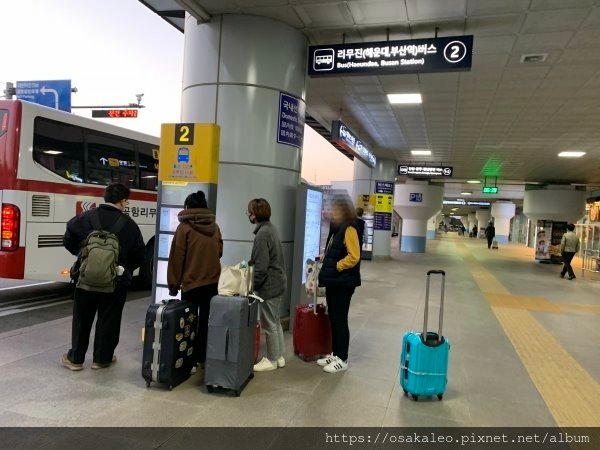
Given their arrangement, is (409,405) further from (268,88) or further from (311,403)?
(268,88)

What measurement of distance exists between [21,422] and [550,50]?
292 inches

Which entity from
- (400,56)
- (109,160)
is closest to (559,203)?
(400,56)

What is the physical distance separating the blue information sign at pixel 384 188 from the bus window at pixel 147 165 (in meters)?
10.6

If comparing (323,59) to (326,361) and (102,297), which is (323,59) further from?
(102,297)

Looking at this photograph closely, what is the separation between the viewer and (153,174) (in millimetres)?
8938

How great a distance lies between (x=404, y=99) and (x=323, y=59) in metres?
3.78

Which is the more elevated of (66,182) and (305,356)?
(66,182)

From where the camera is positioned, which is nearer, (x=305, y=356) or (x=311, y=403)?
(x=311, y=403)

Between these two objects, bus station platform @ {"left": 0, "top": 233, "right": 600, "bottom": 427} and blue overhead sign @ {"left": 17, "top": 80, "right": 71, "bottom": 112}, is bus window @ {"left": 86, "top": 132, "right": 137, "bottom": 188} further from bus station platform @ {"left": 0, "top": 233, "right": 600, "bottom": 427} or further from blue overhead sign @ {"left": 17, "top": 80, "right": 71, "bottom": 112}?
blue overhead sign @ {"left": 17, "top": 80, "right": 71, "bottom": 112}

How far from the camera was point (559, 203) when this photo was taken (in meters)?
21.6

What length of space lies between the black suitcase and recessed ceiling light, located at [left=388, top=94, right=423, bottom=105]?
6849 millimetres

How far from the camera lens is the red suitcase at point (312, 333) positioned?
15.7 feet

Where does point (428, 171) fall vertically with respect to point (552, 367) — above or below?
above

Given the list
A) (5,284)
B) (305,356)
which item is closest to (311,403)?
(305,356)
